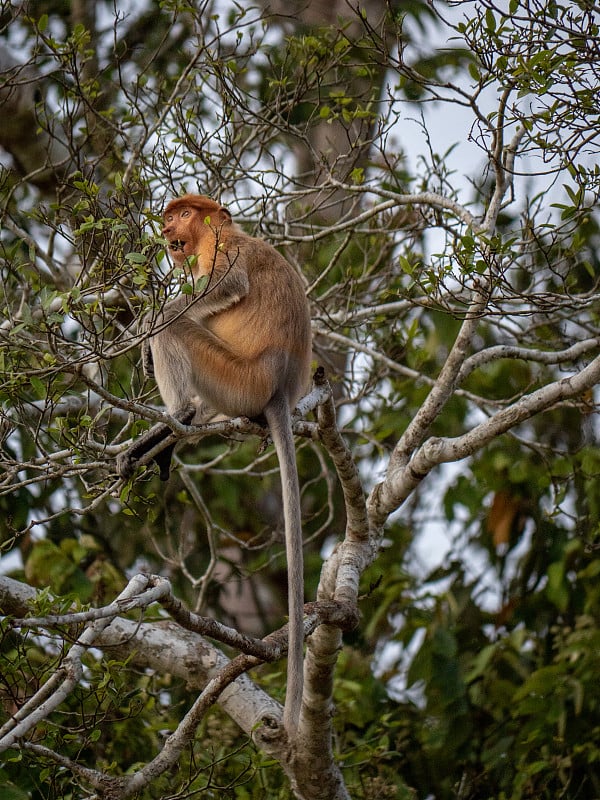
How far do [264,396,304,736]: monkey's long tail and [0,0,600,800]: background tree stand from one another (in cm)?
10

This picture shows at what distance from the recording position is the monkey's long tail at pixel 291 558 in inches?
108

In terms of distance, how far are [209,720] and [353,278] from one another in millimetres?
2054

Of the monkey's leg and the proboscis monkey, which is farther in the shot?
the proboscis monkey

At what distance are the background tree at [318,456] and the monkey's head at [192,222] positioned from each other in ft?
0.57

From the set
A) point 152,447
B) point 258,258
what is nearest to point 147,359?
point 152,447

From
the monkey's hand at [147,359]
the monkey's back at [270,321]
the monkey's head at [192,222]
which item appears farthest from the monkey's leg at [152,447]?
the monkey's head at [192,222]

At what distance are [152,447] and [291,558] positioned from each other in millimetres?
688

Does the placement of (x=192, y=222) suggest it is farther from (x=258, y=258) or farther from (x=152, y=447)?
(x=152, y=447)

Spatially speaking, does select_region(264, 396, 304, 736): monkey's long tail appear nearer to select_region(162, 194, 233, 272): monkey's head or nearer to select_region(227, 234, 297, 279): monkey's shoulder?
select_region(227, 234, 297, 279): monkey's shoulder

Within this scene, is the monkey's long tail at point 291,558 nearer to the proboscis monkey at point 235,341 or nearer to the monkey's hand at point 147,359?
the proboscis monkey at point 235,341

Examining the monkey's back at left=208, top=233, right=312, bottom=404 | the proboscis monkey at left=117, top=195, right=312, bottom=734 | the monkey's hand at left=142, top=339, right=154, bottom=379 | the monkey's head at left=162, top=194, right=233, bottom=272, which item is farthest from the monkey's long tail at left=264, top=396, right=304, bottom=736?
the monkey's head at left=162, top=194, right=233, bottom=272

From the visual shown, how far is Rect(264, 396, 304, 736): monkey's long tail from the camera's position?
2.74m

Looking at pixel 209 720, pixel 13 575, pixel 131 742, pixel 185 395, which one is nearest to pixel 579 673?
pixel 209 720

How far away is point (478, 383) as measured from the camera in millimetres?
5613
